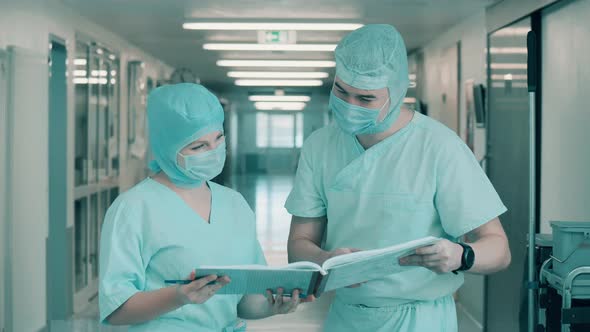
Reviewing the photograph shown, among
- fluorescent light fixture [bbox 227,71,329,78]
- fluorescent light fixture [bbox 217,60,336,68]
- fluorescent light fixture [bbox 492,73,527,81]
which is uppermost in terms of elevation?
fluorescent light fixture [bbox 227,71,329,78]

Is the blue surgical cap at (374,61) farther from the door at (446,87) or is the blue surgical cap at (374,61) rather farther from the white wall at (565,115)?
the door at (446,87)

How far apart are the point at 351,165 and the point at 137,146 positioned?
270 inches

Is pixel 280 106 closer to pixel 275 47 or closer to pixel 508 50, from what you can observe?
pixel 275 47

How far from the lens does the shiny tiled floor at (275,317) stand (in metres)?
5.22

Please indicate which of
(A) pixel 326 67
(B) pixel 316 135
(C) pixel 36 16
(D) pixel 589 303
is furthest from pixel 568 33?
(A) pixel 326 67

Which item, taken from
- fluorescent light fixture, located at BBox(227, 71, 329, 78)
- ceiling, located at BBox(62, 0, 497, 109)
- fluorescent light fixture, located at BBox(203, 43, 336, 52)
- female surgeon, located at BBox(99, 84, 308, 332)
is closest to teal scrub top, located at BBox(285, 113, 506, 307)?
female surgeon, located at BBox(99, 84, 308, 332)

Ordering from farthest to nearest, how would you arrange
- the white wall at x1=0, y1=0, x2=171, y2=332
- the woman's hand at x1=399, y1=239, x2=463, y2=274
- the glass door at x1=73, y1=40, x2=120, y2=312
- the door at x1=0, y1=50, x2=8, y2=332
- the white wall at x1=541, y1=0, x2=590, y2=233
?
the glass door at x1=73, y1=40, x2=120, y2=312 → the white wall at x1=0, y1=0, x2=171, y2=332 → the door at x1=0, y1=50, x2=8, y2=332 → the white wall at x1=541, y1=0, x2=590, y2=233 → the woman's hand at x1=399, y1=239, x2=463, y2=274

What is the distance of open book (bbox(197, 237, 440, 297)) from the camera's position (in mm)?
1473

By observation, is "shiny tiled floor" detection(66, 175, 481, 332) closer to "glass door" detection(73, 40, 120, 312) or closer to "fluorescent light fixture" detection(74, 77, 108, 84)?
"glass door" detection(73, 40, 120, 312)

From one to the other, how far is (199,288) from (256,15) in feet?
15.3

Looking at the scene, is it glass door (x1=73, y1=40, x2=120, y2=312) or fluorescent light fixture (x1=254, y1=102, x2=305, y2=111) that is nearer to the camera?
glass door (x1=73, y1=40, x2=120, y2=312)

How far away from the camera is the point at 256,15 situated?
5938 millimetres

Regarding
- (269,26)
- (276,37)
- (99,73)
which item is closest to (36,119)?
(99,73)

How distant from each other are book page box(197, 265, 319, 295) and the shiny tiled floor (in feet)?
10.9
